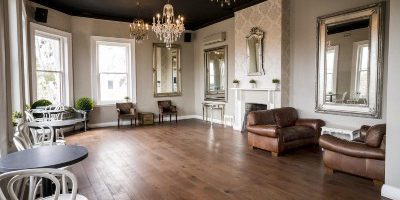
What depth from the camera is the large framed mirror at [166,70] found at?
29.6ft

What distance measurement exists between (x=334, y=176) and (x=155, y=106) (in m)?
6.49

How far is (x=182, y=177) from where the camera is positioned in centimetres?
370

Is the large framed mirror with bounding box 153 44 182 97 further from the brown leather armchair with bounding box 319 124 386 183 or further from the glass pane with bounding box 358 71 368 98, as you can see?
the brown leather armchair with bounding box 319 124 386 183

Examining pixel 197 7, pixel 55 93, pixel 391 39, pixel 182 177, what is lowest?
pixel 182 177

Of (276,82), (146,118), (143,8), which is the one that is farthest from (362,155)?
(146,118)

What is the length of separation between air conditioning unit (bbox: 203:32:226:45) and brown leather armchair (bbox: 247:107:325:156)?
340cm

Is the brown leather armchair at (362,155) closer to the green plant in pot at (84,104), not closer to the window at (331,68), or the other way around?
the window at (331,68)

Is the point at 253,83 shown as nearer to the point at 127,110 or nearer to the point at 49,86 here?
the point at 127,110

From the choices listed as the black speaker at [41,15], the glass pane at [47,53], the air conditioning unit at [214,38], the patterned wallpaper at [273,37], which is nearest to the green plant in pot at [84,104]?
the glass pane at [47,53]

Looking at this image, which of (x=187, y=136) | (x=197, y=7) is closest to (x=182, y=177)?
(x=187, y=136)

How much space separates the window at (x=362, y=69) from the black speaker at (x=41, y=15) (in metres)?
6.89

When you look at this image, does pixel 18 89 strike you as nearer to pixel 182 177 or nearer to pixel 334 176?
pixel 182 177

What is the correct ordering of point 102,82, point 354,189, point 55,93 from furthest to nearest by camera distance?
point 102,82 < point 55,93 < point 354,189

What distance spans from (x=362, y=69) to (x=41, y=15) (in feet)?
23.1
